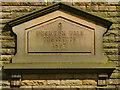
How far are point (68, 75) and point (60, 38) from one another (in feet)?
3.93

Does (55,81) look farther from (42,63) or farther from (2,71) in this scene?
(2,71)

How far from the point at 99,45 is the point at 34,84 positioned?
240cm

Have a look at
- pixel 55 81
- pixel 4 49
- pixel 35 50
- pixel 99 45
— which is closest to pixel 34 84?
pixel 55 81

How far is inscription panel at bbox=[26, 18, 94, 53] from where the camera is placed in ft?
20.4

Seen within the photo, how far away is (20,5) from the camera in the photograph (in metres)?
6.53

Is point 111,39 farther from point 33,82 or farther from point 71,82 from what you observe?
point 33,82

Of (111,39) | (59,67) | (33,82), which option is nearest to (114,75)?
(111,39)

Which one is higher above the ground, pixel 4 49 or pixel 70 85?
pixel 4 49

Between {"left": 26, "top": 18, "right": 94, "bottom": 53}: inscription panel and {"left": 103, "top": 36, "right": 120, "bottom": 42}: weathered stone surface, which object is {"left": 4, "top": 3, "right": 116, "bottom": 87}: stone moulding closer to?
{"left": 26, "top": 18, "right": 94, "bottom": 53}: inscription panel

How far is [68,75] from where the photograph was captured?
6188 millimetres

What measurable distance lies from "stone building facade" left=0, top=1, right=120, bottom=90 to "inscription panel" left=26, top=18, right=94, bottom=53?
58cm

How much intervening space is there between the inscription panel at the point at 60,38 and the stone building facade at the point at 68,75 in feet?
1.91

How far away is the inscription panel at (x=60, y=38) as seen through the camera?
621cm

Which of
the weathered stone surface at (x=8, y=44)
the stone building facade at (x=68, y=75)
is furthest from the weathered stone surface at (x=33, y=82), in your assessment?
the weathered stone surface at (x=8, y=44)
